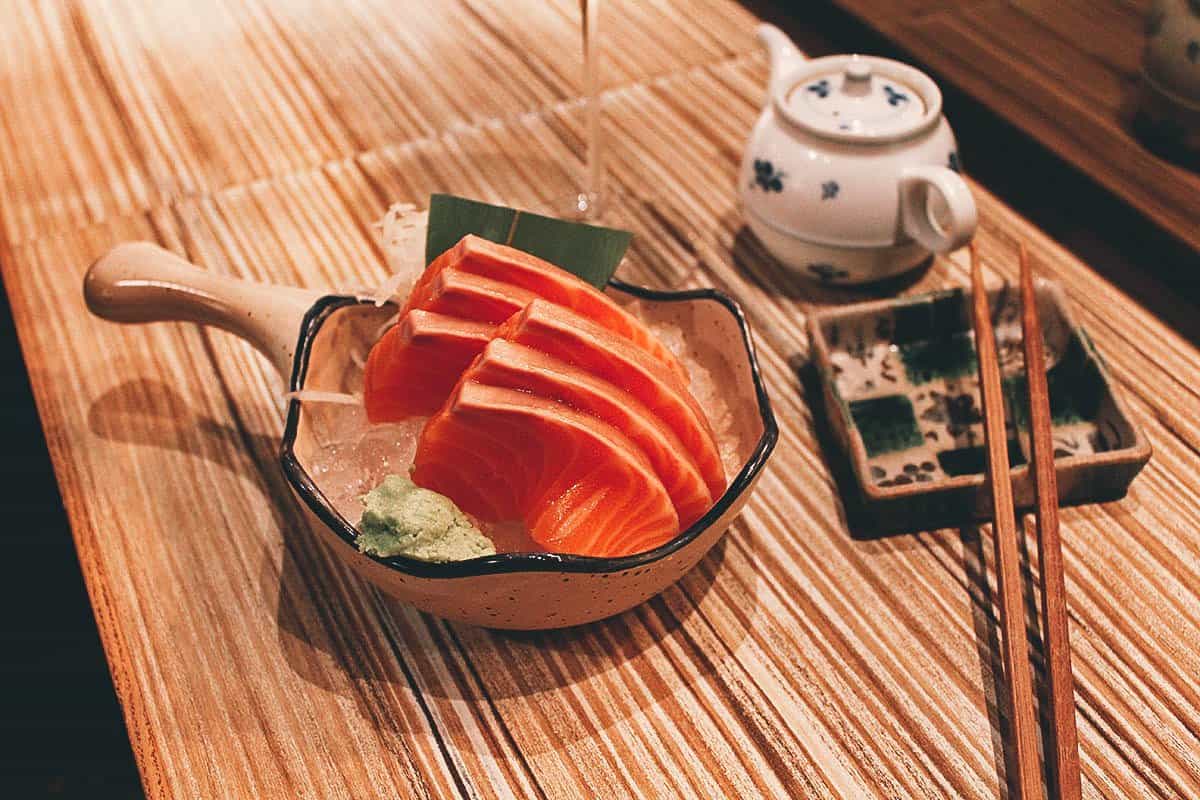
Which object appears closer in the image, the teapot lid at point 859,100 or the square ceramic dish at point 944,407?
the square ceramic dish at point 944,407

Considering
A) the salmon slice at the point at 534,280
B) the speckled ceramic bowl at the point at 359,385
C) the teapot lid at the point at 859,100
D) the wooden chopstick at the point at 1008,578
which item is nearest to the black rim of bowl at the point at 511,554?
the speckled ceramic bowl at the point at 359,385

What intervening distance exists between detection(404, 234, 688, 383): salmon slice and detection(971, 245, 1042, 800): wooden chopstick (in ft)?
1.19

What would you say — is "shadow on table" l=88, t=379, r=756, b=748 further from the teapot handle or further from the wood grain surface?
the wood grain surface

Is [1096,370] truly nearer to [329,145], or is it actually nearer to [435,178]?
[435,178]

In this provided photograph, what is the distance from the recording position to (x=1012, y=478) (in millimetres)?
952

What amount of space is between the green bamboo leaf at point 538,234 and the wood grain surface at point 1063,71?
789 millimetres

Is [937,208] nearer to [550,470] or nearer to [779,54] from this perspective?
[779,54]

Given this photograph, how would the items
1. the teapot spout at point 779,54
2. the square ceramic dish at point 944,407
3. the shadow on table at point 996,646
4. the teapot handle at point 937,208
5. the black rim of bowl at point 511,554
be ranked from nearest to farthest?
1. the black rim of bowl at point 511,554
2. the shadow on table at point 996,646
3. the square ceramic dish at point 944,407
4. the teapot handle at point 937,208
5. the teapot spout at point 779,54

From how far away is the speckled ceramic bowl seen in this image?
2.44 feet

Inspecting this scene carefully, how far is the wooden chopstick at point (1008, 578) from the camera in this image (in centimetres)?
76

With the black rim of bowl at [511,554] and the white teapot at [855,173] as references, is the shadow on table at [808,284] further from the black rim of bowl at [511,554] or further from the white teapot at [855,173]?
the black rim of bowl at [511,554]

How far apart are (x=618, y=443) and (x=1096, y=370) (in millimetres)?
593

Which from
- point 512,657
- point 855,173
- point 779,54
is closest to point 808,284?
point 855,173

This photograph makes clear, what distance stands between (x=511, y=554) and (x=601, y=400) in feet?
0.48
